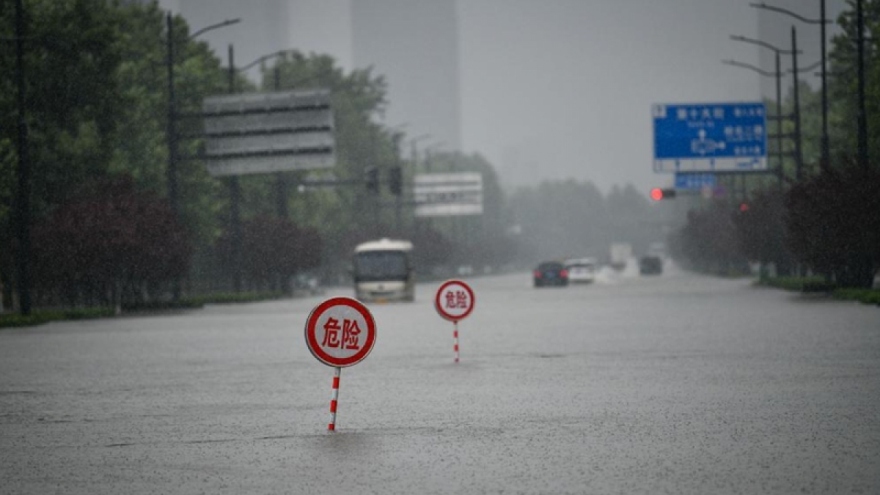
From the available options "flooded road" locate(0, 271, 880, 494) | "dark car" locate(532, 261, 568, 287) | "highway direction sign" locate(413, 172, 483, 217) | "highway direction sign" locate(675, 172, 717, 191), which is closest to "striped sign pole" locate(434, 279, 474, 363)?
"flooded road" locate(0, 271, 880, 494)

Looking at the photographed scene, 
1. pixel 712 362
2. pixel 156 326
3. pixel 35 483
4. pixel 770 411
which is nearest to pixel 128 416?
pixel 35 483

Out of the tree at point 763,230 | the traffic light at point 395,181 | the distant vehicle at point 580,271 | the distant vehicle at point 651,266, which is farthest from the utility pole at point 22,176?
the distant vehicle at point 651,266

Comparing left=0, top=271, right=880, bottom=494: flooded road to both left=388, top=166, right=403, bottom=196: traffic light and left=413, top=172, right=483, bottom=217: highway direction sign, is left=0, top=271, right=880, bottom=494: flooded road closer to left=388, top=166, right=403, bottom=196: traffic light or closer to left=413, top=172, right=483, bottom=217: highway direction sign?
left=388, top=166, right=403, bottom=196: traffic light

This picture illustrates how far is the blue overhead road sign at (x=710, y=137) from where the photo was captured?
58906 mm

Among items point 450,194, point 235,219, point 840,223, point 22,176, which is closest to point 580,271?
point 450,194

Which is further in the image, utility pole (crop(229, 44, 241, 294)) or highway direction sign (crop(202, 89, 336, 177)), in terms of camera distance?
utility pole (crop(229, 44, 241, 294))

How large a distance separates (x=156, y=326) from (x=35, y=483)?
28.2m

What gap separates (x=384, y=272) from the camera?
200 ft

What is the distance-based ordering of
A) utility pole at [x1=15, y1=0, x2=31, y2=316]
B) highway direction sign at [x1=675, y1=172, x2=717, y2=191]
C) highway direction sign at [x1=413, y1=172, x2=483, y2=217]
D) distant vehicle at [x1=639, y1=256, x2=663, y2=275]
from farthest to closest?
distant vehicle at [x1=639, y1=256, x2=663, y2=275]
highway direction sign at [x1=413, y1=172, x2=483, y2=217]
highway direction sign at [x1=675, y1=172, x2=717, y2=191]
utility pole at [x1=15, y1=0, x2=31, y2=316]

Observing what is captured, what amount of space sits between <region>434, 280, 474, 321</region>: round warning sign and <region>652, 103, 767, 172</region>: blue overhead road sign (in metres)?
35.9

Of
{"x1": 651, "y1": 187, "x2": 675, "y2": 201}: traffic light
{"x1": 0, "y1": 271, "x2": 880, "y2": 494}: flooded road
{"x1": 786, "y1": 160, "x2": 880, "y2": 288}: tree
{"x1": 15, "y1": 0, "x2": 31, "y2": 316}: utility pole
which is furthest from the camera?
{"x1": 651, "y1": 187, "x2": 675, "y2": 201}: traffic light

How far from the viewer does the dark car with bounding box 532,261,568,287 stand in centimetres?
8206

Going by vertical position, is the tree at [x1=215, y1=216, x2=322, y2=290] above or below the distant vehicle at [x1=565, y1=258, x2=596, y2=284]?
above

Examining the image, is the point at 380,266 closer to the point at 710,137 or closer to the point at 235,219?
the point at 235,219
